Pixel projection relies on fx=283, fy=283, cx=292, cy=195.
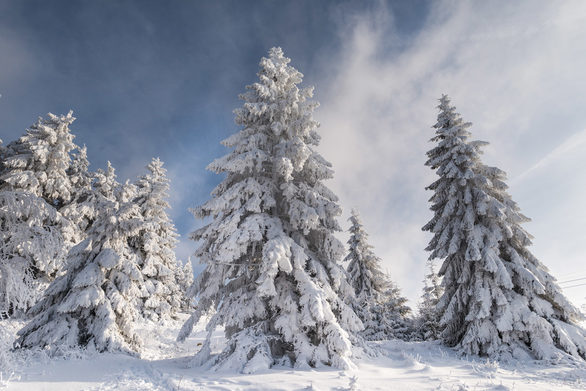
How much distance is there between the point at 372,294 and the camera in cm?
2380

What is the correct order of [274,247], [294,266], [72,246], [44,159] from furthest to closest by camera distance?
[44,159] → [72,246] → [294,266] → [274,247]

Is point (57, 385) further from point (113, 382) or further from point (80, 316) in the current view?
point (80, 316)

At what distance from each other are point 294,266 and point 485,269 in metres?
9.56

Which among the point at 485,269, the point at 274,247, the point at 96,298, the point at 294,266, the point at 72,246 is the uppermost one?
the point at 72,246

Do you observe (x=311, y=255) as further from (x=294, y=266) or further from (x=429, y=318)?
(x=429, y=318)

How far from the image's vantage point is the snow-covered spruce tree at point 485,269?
39.0 feet

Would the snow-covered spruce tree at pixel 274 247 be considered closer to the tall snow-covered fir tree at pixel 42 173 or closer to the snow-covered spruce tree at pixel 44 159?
the tall snow-covered fir tree at pixel 42 173

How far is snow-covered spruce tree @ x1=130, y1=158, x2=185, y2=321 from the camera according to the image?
2111 cm

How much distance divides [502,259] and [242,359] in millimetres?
13256

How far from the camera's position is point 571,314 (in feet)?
40.8

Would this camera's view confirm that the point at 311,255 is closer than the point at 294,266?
No

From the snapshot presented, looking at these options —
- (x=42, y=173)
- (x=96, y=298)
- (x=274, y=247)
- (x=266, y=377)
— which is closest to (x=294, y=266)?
(x=274, y=247)

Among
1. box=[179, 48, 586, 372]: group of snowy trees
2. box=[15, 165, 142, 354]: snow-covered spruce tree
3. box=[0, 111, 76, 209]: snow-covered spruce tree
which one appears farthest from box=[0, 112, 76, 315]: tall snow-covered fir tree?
box=[179, 48, 586, 372]: group of snowy trees

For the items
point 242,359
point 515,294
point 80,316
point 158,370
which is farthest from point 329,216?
point 80,316
